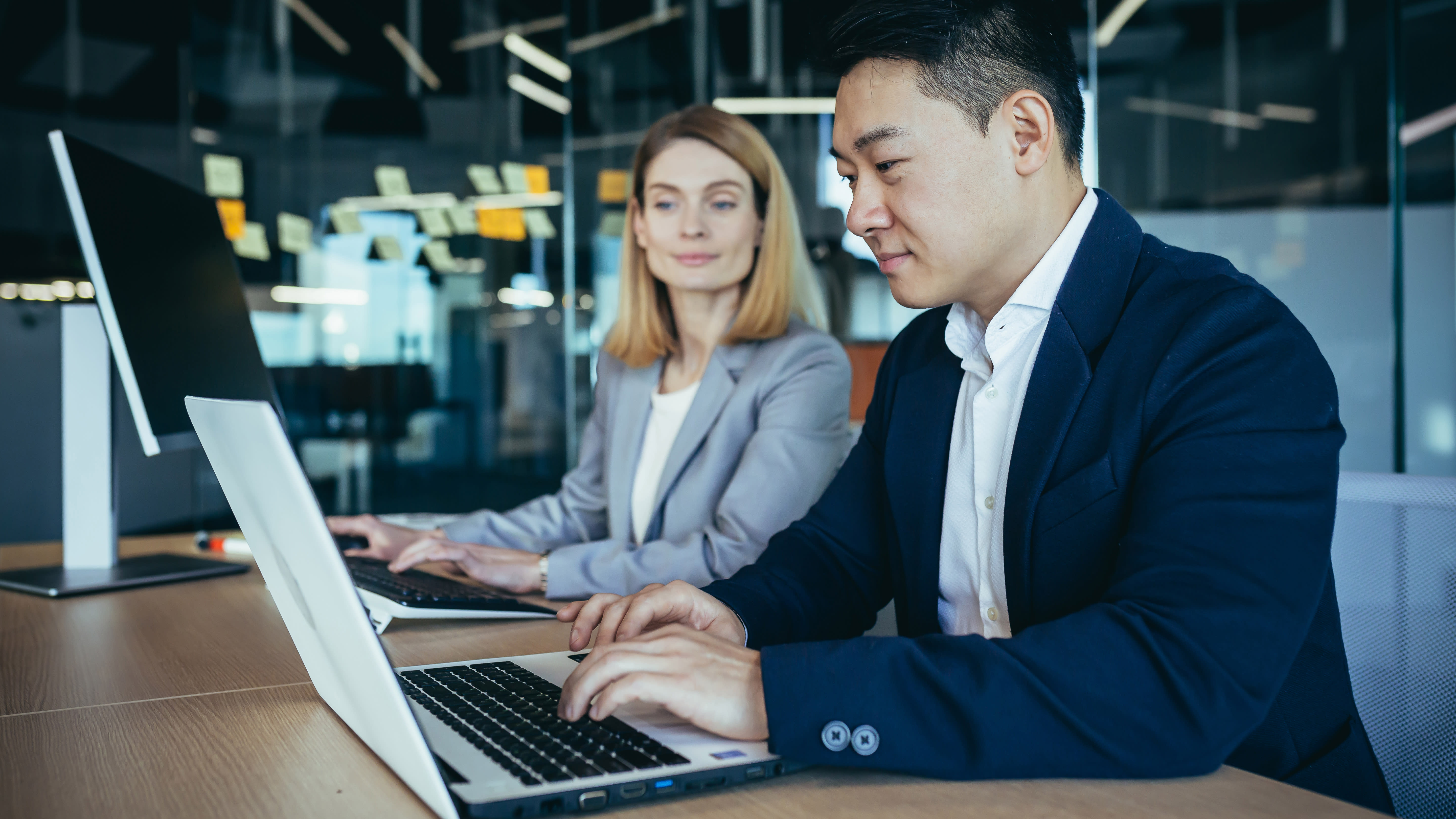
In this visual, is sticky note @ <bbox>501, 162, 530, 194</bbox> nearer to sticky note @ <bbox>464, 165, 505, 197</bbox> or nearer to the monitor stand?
sticky note @ <bbox>464, 165, 505, 197</bbox>

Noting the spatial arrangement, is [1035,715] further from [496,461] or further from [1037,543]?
[496,461]

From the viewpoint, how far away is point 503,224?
505 cm

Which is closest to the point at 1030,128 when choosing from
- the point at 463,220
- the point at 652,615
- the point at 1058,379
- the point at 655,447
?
the point at 1058,379

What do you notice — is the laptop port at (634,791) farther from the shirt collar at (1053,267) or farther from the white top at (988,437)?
the shirt collar at (1053,267)

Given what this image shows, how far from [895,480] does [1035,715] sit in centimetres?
46

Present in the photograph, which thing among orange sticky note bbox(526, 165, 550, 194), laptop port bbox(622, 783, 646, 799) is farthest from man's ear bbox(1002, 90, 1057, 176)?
orange sticky note bbox(526, 165, 550, 194)

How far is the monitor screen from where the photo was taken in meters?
1.22

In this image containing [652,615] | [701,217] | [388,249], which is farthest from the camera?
[388,249]

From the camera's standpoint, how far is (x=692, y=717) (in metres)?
0.66

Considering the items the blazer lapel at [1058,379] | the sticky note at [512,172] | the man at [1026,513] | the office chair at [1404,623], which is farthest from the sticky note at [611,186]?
the office chair at [1404,623]

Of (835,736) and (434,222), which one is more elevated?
(434,222)

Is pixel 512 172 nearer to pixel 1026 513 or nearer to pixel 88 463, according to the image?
pixel 88 463

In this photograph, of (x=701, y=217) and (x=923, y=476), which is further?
(x=701, y=217)

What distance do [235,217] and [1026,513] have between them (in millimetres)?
4701
